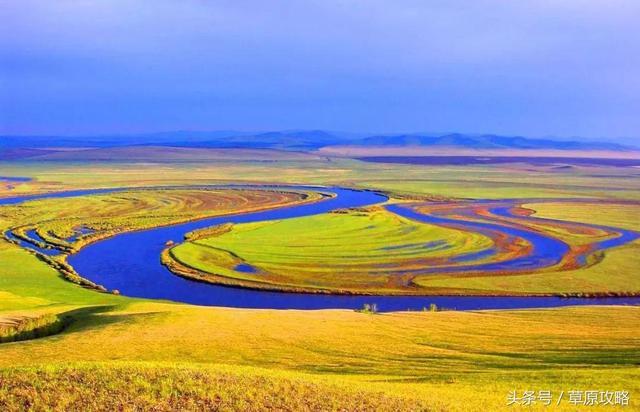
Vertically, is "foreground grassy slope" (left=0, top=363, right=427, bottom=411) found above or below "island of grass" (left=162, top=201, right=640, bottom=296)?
above

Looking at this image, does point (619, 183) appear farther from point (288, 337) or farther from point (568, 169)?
point (288, 337)

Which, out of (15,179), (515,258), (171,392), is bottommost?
(515,258)

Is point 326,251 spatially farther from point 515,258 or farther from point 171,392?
point 171,392

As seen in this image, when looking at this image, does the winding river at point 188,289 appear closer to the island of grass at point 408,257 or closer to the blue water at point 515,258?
the blue water at point 515,258

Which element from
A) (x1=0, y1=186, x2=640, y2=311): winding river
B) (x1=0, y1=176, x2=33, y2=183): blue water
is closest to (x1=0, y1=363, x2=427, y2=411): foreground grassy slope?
(x1=0, y1=186, x2=640, y2=311): winding river

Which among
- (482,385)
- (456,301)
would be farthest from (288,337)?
(456,301)

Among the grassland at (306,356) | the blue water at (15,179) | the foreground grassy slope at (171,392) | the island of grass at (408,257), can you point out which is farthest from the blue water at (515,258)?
the blue water at (15,179)

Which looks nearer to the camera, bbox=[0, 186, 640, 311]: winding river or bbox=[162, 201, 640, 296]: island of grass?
bbox=[0, 186, 640, 311]: winding river

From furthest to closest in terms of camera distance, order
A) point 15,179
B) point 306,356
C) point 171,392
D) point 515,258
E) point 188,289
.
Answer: point 15,179 → point 515,258 → point 188,289 → point 306,356 → point 171,392

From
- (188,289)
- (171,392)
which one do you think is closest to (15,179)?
(188,289)

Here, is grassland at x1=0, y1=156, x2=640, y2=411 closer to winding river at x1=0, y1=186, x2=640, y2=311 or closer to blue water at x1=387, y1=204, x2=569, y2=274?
winding river at x1=0, y1=186, x2=640, y2=311

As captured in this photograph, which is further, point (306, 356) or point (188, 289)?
point (188, 289)

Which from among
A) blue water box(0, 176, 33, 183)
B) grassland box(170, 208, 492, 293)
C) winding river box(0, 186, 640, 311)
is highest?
blue water box(0, 176, 33, 183)
